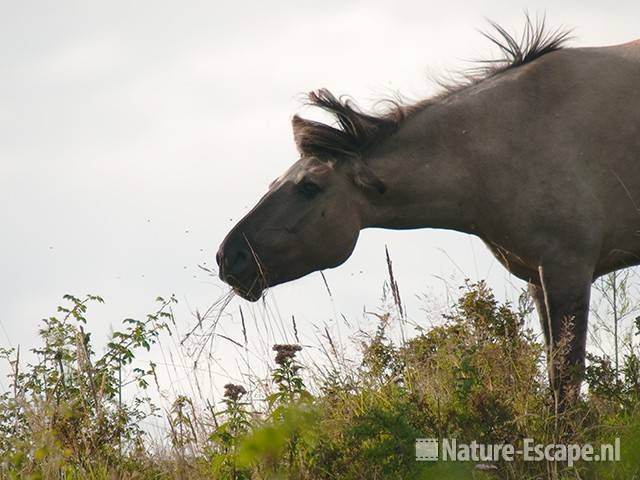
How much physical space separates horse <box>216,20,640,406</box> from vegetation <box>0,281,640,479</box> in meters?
0.43

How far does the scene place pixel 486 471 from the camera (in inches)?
188

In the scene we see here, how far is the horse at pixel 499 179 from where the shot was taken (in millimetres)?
5996

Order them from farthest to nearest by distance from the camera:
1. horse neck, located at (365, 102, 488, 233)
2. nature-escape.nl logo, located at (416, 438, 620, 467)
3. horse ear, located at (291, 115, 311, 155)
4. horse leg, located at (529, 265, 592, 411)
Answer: horse ear, located at (291, 115, 311, 155) < horse neck, located at (365, 102, 488, 233) < horse leg, located at (529, 265, 592, 411) < nature-escape.nl logo, located at (416, 438, 620, 467)

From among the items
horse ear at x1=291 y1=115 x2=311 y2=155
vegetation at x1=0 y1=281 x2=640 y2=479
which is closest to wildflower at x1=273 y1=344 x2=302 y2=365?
vegetation at x1=0 y1=281 x2=640 y2=479

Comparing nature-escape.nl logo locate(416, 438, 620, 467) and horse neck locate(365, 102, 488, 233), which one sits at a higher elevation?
horse neck locate(365, 102, 488, 233)

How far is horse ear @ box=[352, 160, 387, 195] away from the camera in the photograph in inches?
255

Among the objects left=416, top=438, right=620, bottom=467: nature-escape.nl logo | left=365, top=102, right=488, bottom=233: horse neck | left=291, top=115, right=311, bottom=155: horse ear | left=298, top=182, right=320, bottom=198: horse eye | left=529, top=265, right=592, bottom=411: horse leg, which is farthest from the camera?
left=291, top=115, right=311, bottom=155: horse ear

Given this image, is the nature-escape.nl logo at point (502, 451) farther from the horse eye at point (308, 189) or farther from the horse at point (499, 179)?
the horse eye at point (308, 189)

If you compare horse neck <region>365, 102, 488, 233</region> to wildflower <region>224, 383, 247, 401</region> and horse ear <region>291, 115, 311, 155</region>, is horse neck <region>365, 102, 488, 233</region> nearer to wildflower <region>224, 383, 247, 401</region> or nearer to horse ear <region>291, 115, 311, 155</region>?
horse ear <region>291, 115, 311, 155</region>

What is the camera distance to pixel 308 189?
21.3ft

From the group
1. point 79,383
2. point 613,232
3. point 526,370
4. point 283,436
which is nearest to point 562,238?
point 613,232

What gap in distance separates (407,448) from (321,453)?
0.52m

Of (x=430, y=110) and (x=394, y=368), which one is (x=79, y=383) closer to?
(x=394, y=368)

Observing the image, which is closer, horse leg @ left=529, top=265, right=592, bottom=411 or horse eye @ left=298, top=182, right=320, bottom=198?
horse leg @ left=529, top=265, right=592, bottom=411
